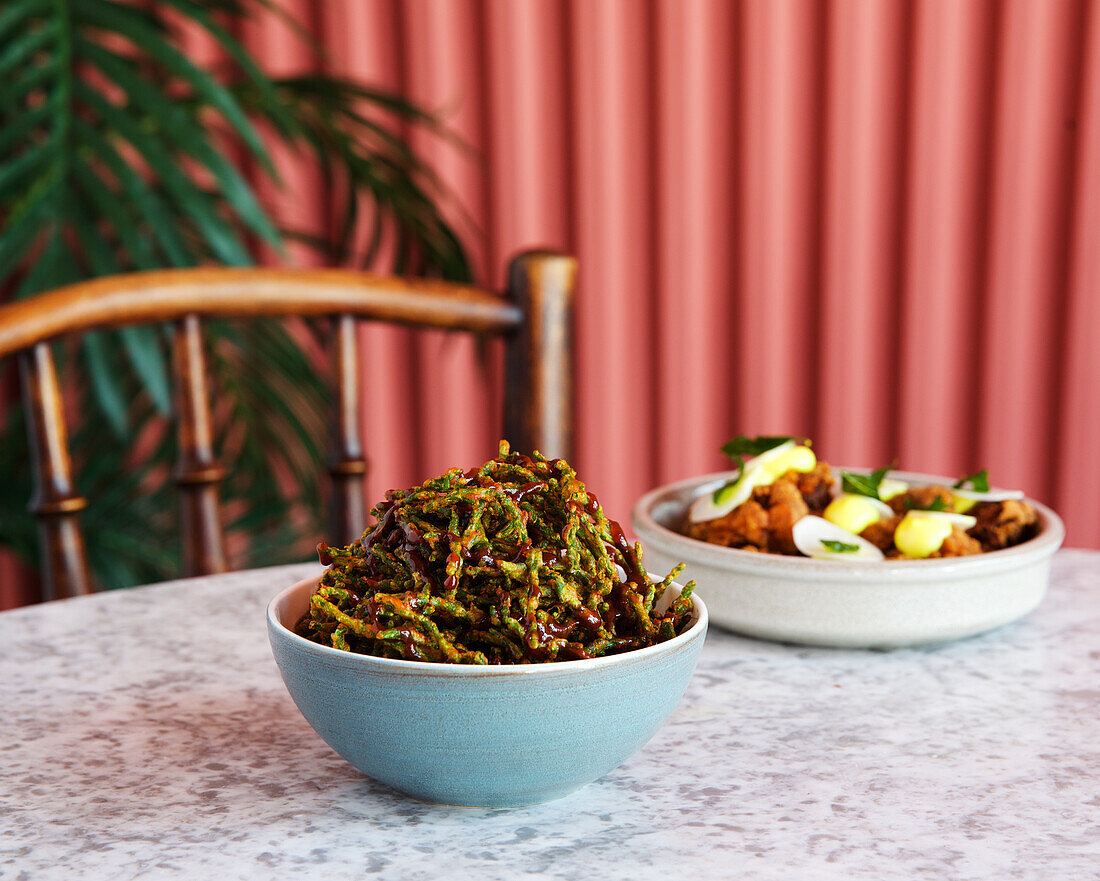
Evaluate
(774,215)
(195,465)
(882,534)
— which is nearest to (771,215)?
(774,215)

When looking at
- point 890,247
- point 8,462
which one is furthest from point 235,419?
point 890,247

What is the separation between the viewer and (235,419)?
1855mm

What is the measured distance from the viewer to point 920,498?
796 millimetres

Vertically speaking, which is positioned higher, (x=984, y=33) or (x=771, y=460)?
(x=984, y=33)

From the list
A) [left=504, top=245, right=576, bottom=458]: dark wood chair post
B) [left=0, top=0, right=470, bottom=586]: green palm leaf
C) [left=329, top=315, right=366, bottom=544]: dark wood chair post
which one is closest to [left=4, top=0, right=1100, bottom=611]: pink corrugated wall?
[left=0, top=0, right=470, bottom=586]: green palm leaf

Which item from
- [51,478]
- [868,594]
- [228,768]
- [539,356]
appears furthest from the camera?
[539,356]

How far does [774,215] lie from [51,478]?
4.65 ft

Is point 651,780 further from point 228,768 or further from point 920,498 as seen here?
point 920,498

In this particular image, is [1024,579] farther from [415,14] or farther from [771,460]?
[415,14]

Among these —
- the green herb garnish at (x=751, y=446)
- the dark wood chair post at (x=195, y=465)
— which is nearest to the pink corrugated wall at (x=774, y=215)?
the dark wood chair post at (x=195, y=465)

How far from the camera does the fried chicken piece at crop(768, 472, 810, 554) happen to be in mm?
719

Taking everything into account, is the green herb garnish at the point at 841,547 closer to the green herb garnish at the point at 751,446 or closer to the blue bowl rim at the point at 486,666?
the green herb garnish at the point at 751,446

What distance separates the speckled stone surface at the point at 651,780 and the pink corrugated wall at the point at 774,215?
1.21 metres

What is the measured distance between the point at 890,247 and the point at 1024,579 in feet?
4.61
